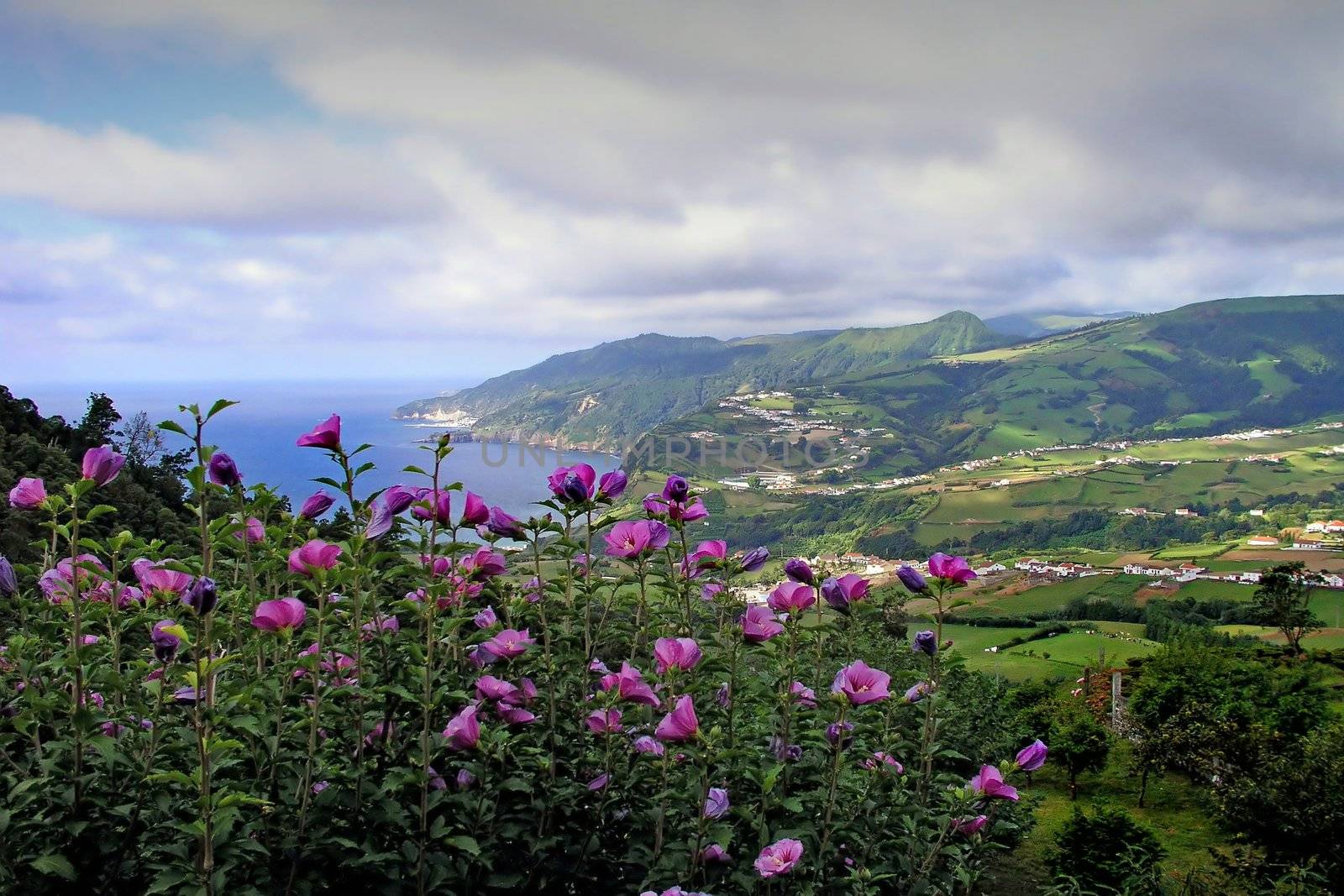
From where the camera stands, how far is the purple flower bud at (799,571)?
297 centimetres

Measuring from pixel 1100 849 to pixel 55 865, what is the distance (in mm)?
7588

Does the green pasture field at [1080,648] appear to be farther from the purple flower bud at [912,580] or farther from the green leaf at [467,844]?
the green leaf at [467,844]

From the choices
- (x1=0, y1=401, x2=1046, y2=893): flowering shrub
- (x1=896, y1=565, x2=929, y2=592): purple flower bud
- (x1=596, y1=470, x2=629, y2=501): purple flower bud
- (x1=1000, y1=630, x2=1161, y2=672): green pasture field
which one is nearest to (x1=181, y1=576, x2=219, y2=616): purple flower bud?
(x1=0, y1=401, x2=1046, y2=893): flowering shrub

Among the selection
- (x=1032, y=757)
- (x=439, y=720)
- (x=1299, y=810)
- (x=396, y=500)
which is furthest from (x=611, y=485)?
(x=1299, y=810)

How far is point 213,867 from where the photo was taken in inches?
79.2

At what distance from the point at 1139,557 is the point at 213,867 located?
97.4m

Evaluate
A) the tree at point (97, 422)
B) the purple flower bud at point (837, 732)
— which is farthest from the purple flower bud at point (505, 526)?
the tree at point (97, 422)

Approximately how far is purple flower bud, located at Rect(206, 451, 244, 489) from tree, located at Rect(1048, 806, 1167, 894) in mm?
6815

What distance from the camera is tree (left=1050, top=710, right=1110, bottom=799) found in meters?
12.8

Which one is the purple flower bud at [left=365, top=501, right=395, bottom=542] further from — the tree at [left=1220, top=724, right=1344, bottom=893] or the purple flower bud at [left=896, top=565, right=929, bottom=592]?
the tree at [left=1220, top=724, right=1344, bottom=893]

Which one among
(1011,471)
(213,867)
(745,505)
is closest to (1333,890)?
(213,867)

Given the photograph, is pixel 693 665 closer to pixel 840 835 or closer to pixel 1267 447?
pixel 840 835

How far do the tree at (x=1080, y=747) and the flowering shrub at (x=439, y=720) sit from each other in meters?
11.5

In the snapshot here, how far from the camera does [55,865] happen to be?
1966 millimetres
